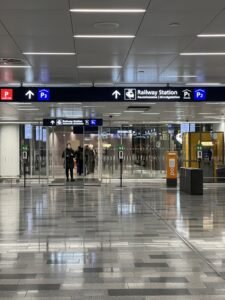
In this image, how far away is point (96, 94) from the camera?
13875 mm

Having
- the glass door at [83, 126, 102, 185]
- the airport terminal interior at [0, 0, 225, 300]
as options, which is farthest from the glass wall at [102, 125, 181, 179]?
the airport terminal interior at [0, 0, 225, 300]

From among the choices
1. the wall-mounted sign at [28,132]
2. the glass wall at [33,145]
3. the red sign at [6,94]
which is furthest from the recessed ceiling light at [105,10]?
the wall-mounted sign at [28,132]

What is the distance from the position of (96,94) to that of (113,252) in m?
6.74

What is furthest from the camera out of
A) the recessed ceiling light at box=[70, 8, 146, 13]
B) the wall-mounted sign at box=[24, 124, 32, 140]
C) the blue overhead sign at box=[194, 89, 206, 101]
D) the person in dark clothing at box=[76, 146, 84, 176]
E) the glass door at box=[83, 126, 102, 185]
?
the wall-mounted sign at box=[24, 124, 32, 140]

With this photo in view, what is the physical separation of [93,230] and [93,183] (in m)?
15.5

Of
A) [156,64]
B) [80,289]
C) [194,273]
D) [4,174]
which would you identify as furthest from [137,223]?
[4,174]

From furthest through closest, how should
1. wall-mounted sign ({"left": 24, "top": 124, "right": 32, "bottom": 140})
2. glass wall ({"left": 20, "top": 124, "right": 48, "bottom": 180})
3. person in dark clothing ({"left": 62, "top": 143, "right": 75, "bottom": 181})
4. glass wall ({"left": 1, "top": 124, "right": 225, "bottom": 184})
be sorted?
wall-mounted sign ({"left": 24, "top": 124, "right": 32, "bottom": 140}) → glass wall ({"left": 20, "top": 124, "right": 48, "bottom": 180}) → glass wall ({"left": 1, "top": 124, "right": 225, "bottom": 184}) → person in dark clothing ({"left": 62, "top": 143, "right": 75, "bottom": 181})

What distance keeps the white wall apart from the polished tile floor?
17340 millimetres

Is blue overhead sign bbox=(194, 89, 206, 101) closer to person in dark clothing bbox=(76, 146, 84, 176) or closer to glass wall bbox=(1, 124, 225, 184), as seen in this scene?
person in dark clothing bbox=(76, 146, 84, 176)

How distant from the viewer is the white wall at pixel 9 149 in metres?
31.6

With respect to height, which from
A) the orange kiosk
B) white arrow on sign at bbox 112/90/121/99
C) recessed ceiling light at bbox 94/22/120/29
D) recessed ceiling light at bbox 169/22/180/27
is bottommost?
the orange kiosk

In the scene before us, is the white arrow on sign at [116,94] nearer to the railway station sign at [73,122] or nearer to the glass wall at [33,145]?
the railway station sign at [73,122]

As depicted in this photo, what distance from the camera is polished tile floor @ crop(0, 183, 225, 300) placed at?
18.9 ft

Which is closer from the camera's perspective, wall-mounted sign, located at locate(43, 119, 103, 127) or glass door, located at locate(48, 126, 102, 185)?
wall-mounted sign, located at locate(43, 119, 103, 127)
